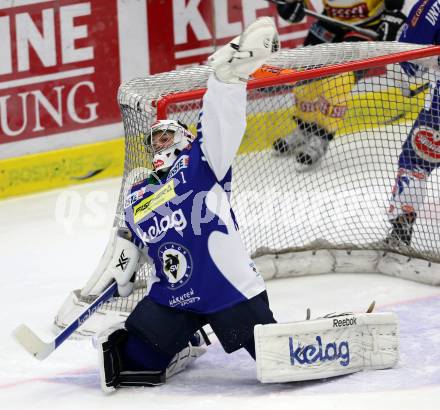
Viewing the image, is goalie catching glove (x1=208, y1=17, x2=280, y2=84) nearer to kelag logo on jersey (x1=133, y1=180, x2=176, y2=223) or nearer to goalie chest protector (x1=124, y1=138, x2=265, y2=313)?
goalie chest protector (x1=124, y1=138, x2=265, y2=313)

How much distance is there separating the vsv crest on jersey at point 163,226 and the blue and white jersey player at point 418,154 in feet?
4.82

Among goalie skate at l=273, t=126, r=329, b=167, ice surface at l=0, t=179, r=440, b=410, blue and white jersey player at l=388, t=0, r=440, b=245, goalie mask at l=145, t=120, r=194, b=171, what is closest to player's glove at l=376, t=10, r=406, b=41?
goalie skate at l=273, t=126, r=329, b=167

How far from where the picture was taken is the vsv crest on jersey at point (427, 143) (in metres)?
4.77

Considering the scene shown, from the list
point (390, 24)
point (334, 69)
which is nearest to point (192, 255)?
point (334, 69)

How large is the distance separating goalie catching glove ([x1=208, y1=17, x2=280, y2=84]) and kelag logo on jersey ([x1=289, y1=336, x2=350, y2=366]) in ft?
2.46

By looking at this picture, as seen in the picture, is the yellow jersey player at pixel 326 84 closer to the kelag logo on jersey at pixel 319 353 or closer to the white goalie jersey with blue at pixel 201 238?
the white goalie jersey with blue at pixel 201 238

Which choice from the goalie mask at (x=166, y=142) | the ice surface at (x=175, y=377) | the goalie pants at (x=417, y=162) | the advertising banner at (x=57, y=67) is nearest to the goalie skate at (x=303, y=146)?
the goalie pants at (x=417, y=162)

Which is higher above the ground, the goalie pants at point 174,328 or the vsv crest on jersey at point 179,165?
the vsv crest on jersey at point 179,165

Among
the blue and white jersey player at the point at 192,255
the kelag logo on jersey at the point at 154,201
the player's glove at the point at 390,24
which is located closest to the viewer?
the blue and white jersey player at the point at 192,255

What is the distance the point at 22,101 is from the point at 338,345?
2.88 metres

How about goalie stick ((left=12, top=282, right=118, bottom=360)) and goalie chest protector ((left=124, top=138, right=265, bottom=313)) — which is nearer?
goalie chest protector ((left=124, top=138, right=265, bottom=313))

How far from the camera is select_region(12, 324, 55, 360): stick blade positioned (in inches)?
145

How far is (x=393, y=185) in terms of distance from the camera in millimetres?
5008

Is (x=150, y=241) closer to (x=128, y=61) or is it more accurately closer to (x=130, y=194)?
(x=130, y=194)
